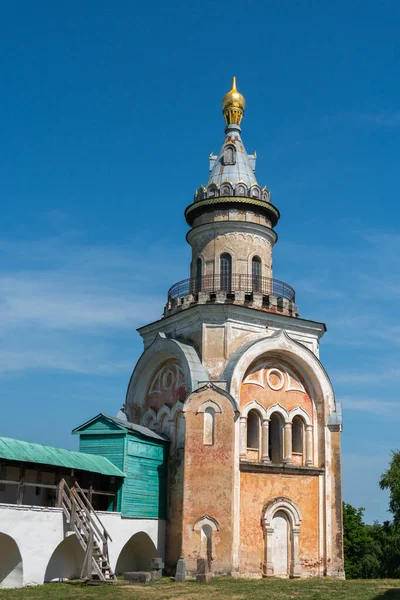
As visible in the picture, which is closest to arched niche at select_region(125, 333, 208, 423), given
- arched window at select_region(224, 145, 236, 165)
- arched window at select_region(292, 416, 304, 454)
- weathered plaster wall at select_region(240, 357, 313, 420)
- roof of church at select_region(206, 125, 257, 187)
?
weathered plaster wall at select_region(240, 357, 313, 420)

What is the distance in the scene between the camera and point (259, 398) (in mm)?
24516

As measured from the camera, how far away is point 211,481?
22.4 m

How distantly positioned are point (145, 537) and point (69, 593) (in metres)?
6.19

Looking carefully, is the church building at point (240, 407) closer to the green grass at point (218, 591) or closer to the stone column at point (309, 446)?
the stone column at point (309, 446)

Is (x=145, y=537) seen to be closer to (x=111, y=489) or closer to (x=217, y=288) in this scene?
(x=111, y=489)

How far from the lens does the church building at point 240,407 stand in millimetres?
22484

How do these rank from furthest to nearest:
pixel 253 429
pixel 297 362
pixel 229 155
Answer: pixel 229 155 → pixel 297 362 → pixel 253 429

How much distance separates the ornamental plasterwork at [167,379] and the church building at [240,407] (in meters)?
0.06

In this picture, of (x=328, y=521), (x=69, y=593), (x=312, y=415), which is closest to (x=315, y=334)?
(x=312, y=415)

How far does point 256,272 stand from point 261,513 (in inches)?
353

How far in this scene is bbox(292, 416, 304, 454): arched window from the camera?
25.3m

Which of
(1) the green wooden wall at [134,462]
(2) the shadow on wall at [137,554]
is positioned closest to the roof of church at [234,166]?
(1) the green wooden wall at [134,462]

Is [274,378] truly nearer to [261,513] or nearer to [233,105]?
[261,513]

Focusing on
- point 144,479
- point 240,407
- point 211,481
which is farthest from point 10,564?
point 240,407
